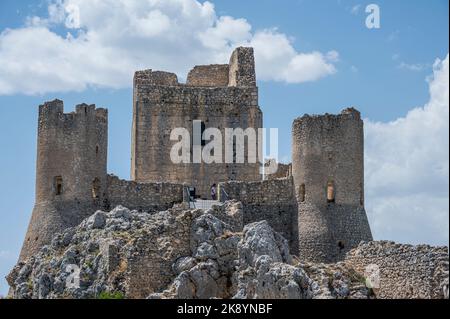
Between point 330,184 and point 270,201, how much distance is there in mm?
2458

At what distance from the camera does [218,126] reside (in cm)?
5525

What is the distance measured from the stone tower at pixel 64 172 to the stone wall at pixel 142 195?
0.46m

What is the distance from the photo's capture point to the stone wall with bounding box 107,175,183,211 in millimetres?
50344

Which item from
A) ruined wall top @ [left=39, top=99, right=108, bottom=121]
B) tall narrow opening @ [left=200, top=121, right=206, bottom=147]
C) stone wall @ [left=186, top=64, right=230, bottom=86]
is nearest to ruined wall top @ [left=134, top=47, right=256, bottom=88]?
stone wall @ [left=186, top=64, right=230, bottom=86]

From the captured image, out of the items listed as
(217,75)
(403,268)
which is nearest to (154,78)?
(217,75)

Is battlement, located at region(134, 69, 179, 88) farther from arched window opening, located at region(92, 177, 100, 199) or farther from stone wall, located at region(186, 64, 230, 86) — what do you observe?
arched window opening, located at region(92, 177, 100, 199)

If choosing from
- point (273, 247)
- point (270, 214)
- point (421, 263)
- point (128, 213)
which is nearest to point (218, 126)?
point (270, 214)

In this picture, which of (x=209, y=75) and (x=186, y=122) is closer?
(x=186, y=122)

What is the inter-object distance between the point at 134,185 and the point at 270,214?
5.29 meters

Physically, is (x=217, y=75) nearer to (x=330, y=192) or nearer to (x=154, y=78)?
(x=154, y=78)

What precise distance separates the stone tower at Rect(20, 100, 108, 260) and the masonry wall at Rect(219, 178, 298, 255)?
16.4ft

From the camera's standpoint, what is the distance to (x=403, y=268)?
40125 millimetres
